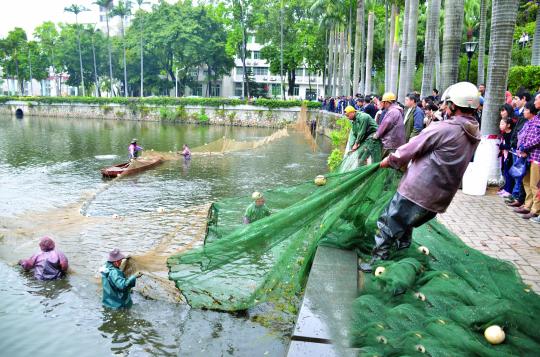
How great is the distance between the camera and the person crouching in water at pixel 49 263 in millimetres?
8438

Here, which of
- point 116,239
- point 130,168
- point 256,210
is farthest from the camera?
point 130,168

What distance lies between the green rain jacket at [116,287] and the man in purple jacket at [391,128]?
4.47m

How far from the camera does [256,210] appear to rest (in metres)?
6.04

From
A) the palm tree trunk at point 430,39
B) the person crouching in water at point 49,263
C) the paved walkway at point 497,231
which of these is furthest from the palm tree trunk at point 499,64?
the person crouching in water at point 49,263

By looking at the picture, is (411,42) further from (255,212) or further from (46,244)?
(46,244)

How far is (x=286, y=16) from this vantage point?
52531 mm

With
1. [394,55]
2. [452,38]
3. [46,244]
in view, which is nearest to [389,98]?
[452,38]

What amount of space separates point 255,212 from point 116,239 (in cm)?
580

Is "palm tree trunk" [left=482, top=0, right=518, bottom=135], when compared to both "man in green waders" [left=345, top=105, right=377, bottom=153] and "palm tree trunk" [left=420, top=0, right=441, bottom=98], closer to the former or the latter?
"man in green waders" [left=345, top=105, right=377, bottom=153]

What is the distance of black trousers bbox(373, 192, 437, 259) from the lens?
163 inches

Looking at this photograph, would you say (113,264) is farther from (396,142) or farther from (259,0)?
(259,0)

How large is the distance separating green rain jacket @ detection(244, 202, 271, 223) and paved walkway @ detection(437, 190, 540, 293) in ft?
8.77

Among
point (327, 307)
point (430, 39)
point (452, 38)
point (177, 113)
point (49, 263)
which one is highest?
point (430, 39)

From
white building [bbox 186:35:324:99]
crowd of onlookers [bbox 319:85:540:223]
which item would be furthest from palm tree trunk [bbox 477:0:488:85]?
white building [bbox 186:35:324:99]
